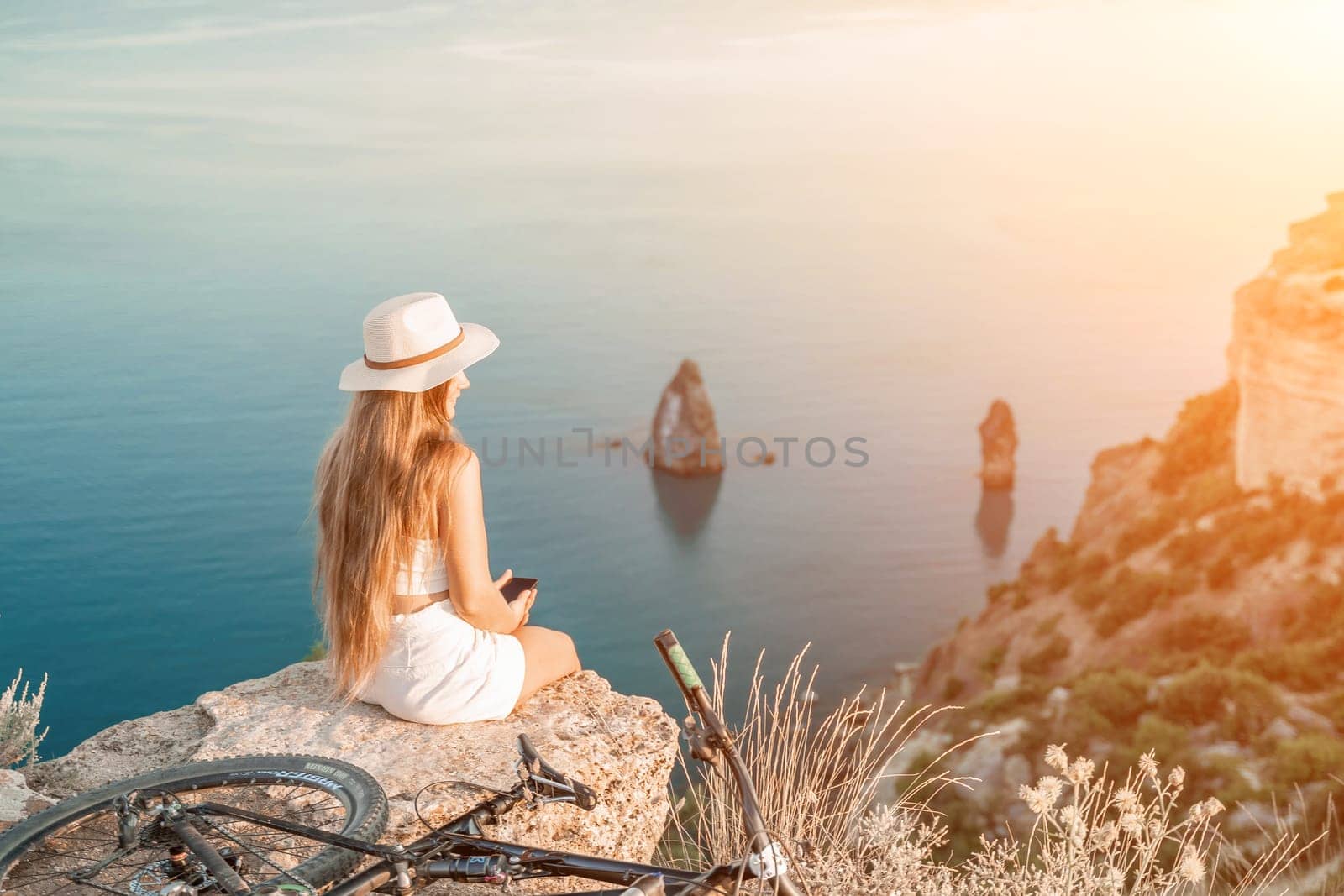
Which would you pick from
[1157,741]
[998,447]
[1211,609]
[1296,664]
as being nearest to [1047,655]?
[1211,609]

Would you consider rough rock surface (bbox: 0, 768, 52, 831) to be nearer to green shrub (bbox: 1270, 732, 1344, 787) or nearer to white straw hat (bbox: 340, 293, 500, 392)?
white straw hat (bbox: 340, 293, 500, 392)

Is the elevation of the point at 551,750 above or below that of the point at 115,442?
above

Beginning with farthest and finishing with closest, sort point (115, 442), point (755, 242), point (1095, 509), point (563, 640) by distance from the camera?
point (755, 242)
point (115, 442)
point (1095, 509)
point (563, 640)

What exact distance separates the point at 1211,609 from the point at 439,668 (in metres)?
60.1

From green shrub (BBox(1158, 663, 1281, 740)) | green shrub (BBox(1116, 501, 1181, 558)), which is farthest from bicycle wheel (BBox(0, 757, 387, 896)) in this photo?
green shrub (BBox(1116, 501, 1181, 558))

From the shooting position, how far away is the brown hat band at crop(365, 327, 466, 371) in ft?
10.8

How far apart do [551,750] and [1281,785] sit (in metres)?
45.0

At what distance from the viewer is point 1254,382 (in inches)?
2261

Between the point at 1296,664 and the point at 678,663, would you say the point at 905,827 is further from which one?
the point at 1296,664

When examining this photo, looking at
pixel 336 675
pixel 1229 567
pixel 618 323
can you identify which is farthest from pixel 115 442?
pixel 336 675

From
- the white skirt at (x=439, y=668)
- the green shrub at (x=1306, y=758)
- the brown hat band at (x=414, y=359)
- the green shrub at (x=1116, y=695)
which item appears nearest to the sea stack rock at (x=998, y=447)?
the green shrub at (x=1116, y=695)

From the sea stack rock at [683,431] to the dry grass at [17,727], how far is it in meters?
87.8

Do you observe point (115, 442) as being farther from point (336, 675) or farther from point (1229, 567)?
point (336, 675)

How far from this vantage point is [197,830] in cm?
251
